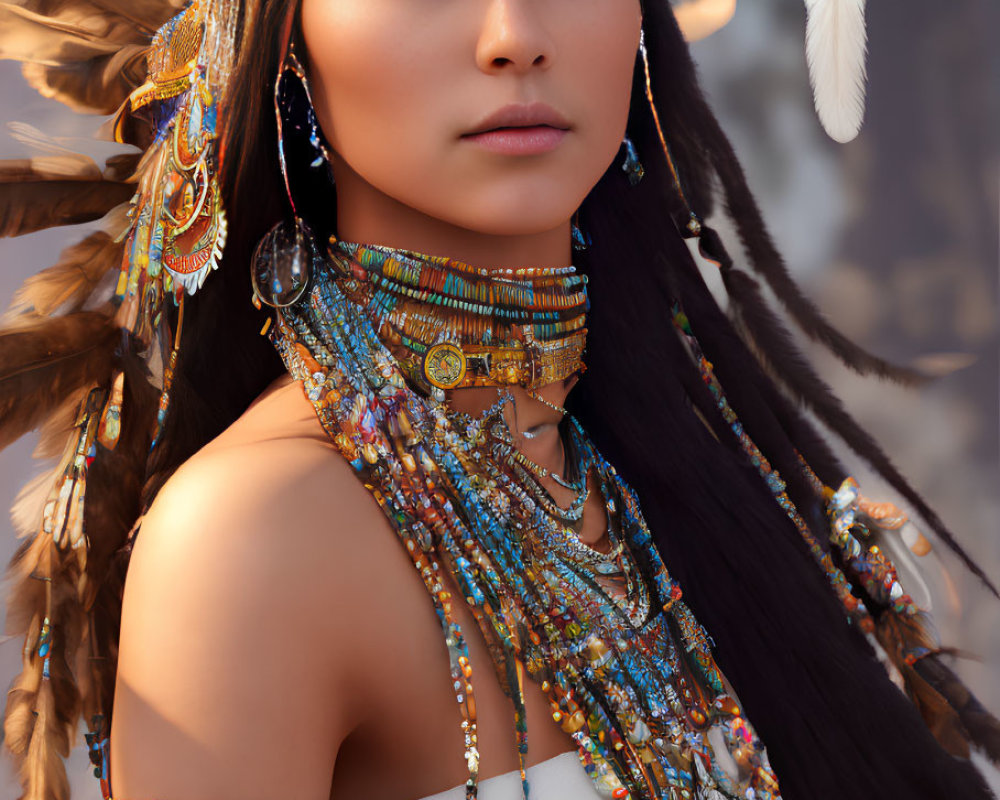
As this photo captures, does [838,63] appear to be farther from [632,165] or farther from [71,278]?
[71,278]

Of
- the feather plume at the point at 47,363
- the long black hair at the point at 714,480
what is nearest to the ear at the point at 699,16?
the long black hair at the point at 714,480

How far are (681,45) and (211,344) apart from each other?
794 millimetres

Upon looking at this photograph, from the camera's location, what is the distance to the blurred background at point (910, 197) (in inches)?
85.6

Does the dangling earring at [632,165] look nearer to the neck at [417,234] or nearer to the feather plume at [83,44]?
the neck at [417,234]

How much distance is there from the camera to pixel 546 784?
45.1 inches

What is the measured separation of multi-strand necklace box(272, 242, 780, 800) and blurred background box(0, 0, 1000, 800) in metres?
1.01

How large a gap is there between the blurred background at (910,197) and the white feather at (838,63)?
0.55m

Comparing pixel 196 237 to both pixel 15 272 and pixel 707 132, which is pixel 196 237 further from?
pixel 707 132

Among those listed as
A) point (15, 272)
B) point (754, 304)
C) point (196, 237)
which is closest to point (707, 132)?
point (754, 304)

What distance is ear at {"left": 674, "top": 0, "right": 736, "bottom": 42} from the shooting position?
1.75 meters

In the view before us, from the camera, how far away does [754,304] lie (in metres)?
1.72

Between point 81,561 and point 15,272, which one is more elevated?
point 15,272

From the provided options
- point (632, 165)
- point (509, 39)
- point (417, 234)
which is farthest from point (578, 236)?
point (509, 39)

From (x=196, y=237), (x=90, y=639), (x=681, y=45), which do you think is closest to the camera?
(x=196, y=237)
